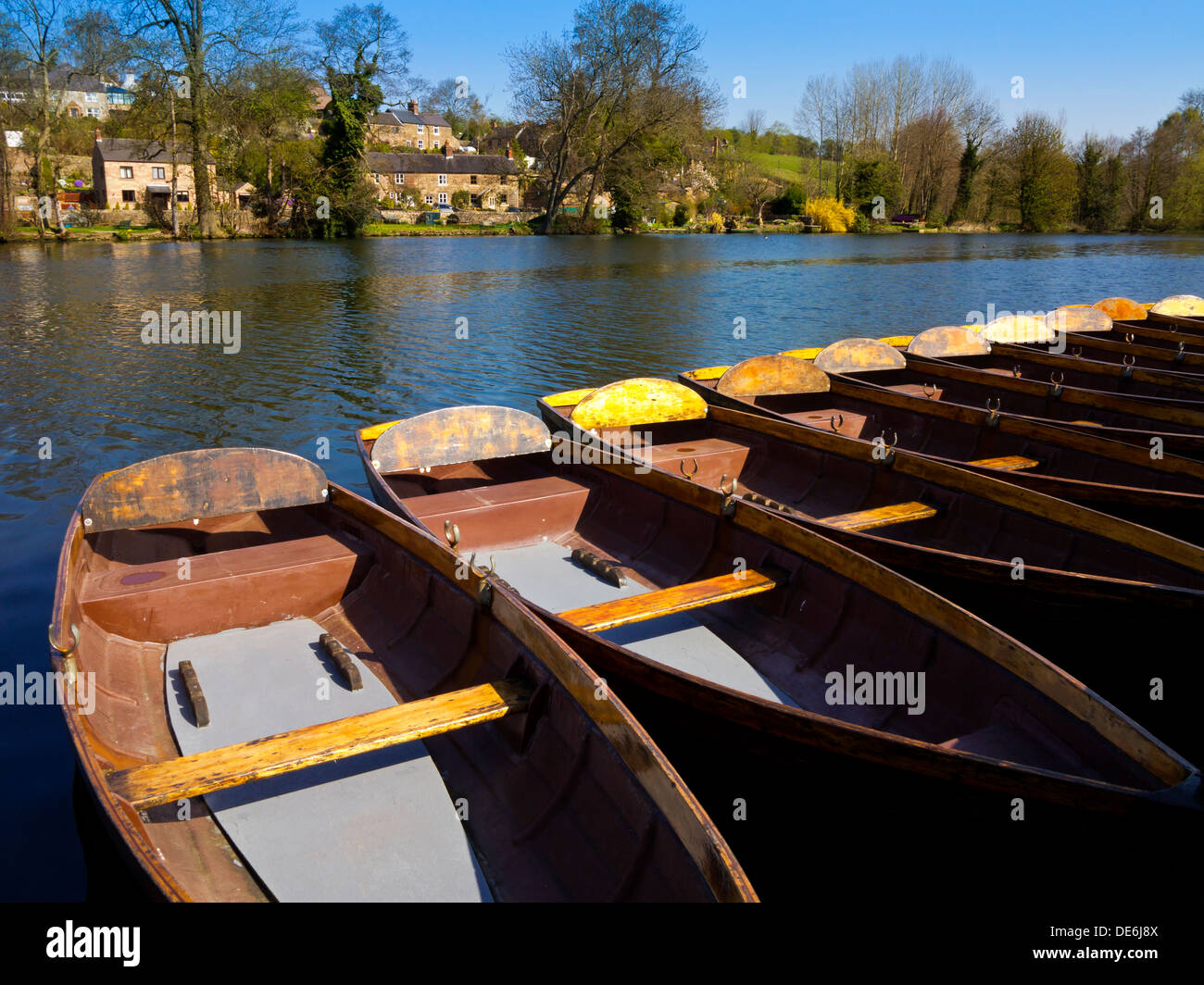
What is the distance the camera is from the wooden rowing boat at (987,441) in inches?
257

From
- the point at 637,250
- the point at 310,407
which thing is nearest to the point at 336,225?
the point at 637,250

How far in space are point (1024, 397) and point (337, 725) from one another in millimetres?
9493

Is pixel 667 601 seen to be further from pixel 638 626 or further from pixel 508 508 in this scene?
pixel 508 508

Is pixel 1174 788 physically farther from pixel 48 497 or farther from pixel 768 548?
pixel 48 497

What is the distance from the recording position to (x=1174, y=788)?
3111 mm

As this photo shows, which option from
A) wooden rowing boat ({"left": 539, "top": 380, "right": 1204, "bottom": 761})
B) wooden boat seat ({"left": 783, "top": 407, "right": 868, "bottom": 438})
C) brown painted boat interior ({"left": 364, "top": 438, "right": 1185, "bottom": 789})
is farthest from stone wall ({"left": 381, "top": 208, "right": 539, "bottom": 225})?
brown painted boat interior ({"left": 364, "top": 438, "right": 1185, "bottom": 789})

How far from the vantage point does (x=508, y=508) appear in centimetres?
702

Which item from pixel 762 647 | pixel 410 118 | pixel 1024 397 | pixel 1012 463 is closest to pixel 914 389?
pixel 1024 397
